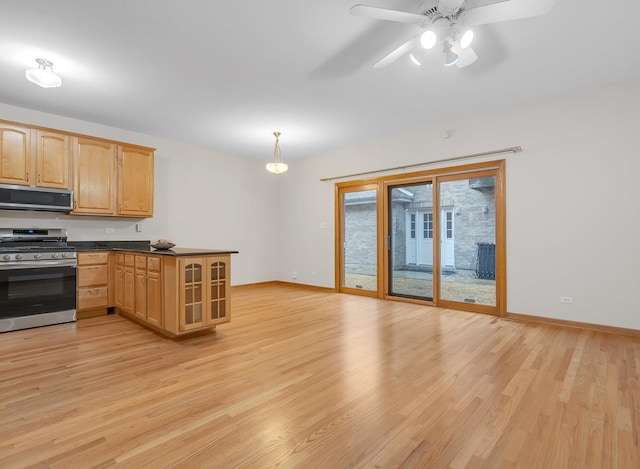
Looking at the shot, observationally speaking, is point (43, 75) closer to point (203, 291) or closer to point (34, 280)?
Result: point (34, 280)

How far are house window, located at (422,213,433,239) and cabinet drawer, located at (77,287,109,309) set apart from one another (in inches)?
193

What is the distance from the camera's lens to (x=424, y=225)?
527 cm

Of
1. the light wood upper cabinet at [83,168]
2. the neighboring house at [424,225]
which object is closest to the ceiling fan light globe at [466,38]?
the neighboring house at [424,225]

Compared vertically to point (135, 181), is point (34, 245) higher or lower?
lower

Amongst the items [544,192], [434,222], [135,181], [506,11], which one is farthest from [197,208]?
[544,192]

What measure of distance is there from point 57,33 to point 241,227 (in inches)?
175

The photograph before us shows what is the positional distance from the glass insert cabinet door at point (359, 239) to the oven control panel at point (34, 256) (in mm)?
4325

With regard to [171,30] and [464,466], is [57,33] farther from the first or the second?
[464,466]

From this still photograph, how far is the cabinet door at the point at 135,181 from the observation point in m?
4.76

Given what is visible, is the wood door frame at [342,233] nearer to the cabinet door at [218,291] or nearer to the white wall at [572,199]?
the white wall at [572,199]

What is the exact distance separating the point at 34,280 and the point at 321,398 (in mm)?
3914

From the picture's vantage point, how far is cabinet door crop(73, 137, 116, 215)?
172 inches

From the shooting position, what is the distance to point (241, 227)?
684 centimetres

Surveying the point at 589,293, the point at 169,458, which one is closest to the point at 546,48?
the point at 589,293
